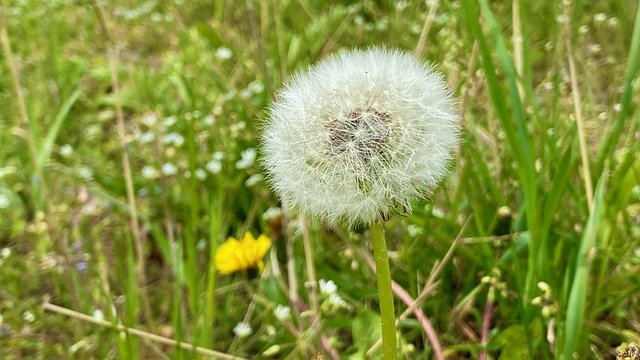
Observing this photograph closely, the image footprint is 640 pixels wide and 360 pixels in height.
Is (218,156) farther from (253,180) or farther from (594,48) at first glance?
(594,48)

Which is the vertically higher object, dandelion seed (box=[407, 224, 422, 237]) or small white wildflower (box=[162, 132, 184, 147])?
small white wildflower (box=[162, 132, 184, 147])

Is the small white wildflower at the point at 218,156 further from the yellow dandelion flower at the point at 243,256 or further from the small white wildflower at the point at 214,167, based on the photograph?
the yellow dandelion flower at the point at 243,256

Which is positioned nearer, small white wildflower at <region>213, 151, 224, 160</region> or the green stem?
the green stem

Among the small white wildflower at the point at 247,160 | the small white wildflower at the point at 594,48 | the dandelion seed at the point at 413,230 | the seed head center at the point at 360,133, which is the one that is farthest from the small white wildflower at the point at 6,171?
the small white wildflower at the point at 594,48

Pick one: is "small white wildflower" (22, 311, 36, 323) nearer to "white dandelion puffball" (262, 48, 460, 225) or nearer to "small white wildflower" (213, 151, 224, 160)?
"small white wildflower" (213, 151, 224, 160)

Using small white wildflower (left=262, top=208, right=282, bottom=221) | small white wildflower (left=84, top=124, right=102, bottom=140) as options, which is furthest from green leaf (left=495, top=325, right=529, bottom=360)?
small white wildflower (left=84, top=124, right=102, bottom=140)
